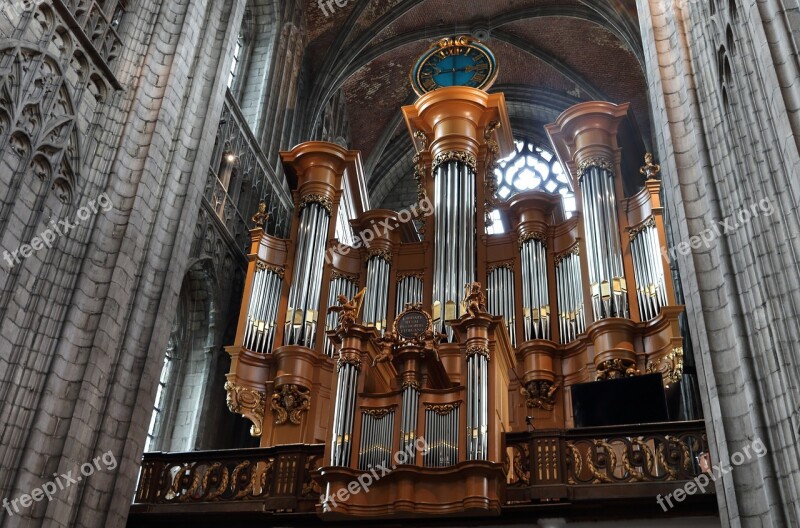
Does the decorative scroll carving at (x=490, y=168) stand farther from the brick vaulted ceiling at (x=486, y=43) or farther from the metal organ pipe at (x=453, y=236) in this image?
the brick vaulted ceiling at (x=486, y=43)

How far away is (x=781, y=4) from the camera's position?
20.4 feet

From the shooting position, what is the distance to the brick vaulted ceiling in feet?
62.2

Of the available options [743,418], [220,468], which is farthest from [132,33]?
[743,418]

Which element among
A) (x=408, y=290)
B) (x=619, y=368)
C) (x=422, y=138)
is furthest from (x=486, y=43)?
(x=619, y=368)

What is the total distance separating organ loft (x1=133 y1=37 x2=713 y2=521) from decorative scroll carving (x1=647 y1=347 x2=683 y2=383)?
0.08ft

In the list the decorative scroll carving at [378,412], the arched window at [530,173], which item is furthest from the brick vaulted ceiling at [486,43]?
the decorative scroll carving at [378,412]

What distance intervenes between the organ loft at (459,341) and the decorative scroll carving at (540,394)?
2cm

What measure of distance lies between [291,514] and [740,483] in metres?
4.77

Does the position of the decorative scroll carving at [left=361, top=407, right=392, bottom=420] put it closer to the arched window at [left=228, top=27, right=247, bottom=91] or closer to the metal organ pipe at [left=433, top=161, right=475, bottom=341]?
the metal organ pipe at [left=433, top=161, right=475, bottom=341]

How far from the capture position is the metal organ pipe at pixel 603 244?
11594 millimetres

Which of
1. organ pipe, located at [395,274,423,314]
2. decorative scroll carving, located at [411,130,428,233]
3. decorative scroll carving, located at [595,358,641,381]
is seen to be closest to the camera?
decorative scroll carving, located at [595,358,641,381]

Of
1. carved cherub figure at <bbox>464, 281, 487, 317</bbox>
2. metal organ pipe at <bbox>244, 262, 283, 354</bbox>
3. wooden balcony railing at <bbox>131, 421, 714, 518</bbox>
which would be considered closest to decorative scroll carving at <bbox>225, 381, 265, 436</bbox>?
metal organ pipe at <bbox>244, 262, 283, 354</bbox>

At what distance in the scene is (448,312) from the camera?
11914 mm

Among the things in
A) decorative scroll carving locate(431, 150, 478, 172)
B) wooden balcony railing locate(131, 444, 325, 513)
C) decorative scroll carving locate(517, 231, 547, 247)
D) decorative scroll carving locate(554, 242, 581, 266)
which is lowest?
wooden balcony railing locate(131, 444, 325, 513)
